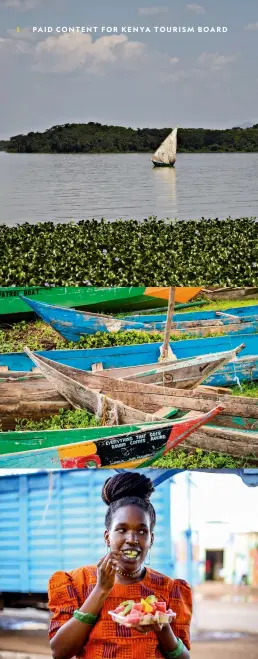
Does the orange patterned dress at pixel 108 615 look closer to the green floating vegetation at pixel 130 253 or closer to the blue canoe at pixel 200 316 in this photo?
the blue canoe at pixel 200 316

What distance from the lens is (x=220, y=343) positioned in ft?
8.82

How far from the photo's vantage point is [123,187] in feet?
18.4

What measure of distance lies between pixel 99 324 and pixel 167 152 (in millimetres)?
2956

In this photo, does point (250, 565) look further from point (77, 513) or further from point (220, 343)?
point (220, 343)

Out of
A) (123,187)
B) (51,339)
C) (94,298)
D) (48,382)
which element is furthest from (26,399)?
(123,187)

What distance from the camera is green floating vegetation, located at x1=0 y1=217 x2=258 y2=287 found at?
344cm

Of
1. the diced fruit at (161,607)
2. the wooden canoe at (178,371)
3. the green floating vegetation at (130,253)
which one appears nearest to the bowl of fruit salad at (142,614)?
the diced fruit at (161,607)

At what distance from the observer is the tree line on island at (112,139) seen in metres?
5.03

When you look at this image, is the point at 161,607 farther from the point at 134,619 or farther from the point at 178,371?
the point at 178,371

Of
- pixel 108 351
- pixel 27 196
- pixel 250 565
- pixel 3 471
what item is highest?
pixel 27 196

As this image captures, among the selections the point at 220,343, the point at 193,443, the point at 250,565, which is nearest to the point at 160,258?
the point at 220,343

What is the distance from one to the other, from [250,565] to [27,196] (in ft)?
12.1

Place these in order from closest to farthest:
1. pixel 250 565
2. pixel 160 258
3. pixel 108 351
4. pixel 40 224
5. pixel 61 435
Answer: pixel 250 565 → pixel 61 435 → pixel 108 351 → pixel 160 258 → pixel 40 224

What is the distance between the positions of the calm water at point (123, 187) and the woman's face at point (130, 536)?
3.27m
